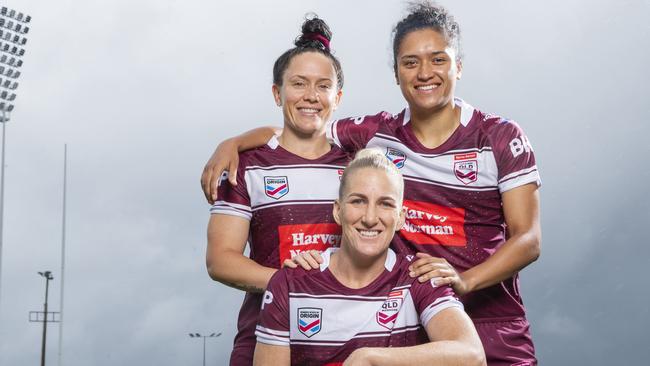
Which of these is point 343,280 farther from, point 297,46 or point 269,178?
point 297,46

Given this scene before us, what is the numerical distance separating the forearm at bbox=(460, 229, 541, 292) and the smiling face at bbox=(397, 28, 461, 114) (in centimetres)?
80

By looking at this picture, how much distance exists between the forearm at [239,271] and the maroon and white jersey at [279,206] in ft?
0.56

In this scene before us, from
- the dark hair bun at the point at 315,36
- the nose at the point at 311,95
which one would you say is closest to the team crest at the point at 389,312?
the nose at the point at 311,95

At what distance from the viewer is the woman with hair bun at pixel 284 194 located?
13.4ft

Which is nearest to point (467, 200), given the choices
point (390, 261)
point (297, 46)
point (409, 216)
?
point (409, 216)

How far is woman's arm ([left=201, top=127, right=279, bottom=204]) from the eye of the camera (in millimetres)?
4285

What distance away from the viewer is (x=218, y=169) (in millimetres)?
4285

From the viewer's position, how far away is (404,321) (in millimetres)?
3520

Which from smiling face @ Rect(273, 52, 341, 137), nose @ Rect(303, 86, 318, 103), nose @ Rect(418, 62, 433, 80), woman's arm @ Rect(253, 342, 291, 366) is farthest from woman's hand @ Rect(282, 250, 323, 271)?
nose @ Rect(418, 62, 433, 80)

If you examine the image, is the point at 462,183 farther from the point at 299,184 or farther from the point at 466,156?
the point at 299,184

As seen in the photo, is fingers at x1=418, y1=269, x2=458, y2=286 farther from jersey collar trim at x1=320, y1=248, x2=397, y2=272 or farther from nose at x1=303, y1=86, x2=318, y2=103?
nose at x1=303, y1=86, x2=318, y2=103

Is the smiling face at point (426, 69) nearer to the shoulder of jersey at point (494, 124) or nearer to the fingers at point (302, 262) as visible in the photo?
the shoulder of jersey at point (494, 124)

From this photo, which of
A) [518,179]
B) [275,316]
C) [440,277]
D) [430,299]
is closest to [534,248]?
[518,179]

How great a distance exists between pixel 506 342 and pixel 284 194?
4.37 feet
